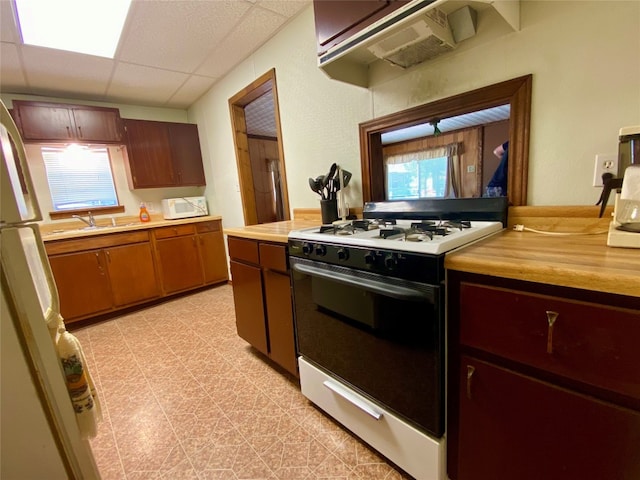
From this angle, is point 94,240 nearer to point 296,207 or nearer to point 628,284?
point 296,207

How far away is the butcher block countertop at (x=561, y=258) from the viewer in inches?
24.4

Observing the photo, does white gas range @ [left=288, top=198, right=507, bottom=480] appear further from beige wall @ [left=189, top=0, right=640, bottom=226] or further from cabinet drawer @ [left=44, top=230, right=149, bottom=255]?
cabinet drawer @ [left=44, top=230, right=149, bottom=255]

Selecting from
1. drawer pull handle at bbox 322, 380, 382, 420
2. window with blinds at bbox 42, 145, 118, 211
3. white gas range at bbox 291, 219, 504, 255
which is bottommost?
drawer pull handle at bbox 322, 380, 382, 420

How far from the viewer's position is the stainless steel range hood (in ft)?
3.37

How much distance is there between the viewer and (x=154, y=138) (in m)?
3.36

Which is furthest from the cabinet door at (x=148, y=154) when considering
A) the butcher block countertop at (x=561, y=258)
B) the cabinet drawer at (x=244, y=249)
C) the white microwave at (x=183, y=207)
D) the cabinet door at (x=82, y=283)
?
the butcher block countertop at (x=561, y=258)

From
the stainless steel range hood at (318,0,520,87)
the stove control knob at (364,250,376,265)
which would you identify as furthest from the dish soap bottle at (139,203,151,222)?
the stove control knob at (364,250,376,265)

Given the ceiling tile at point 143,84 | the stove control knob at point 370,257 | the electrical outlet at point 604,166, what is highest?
the ceiling tile at point 143,84

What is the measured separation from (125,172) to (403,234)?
12.1ft

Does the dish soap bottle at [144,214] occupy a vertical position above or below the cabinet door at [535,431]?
above

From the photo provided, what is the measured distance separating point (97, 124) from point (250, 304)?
2.79 metres

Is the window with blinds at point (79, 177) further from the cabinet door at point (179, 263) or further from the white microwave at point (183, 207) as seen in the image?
the cabinet door at point (179, 263)

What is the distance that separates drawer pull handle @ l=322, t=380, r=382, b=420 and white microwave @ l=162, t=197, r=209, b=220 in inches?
120

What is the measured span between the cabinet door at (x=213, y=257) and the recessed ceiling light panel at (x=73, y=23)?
6.58 feet
